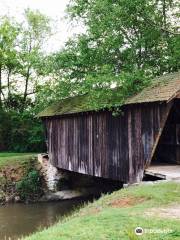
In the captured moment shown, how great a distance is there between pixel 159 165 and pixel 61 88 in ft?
24.5

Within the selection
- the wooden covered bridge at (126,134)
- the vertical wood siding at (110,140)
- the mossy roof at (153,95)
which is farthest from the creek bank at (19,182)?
the mossy roof at (153,95)

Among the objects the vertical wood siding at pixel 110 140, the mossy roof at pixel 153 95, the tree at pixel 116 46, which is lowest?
the vertical wood siding at pixel 110 140

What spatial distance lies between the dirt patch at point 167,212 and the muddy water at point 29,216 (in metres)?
6.90

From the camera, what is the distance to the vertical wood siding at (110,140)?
52.4 feet

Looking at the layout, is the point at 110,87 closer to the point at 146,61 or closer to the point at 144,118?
the point at 144,118

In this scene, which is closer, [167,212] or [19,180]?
[167,212]

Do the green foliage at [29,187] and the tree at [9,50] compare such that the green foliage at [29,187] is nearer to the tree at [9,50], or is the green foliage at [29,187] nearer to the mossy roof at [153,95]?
the mossy roof at [153,95]

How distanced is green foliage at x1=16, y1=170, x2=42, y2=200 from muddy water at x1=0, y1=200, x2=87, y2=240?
105cm

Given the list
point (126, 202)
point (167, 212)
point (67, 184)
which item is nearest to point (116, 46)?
point (67, 184)

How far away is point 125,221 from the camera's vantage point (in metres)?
8.82

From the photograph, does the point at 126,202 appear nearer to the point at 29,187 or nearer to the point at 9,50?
the point at 29,187

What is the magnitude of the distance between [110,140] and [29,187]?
23.3ft

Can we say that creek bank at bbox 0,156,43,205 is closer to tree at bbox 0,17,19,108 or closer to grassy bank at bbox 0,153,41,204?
grassy bank at bbox 0,153,41,204

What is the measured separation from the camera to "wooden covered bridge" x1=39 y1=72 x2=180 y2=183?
15.7m
